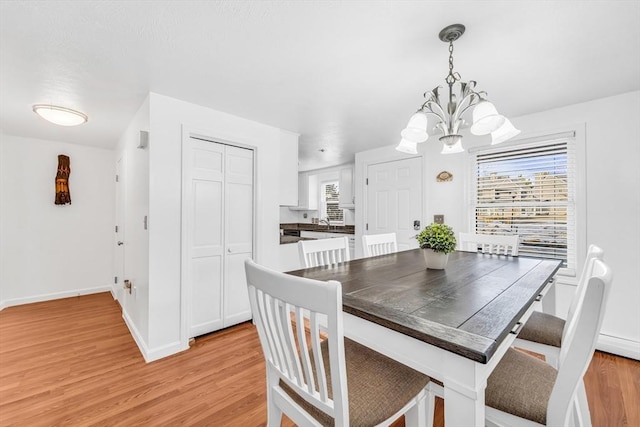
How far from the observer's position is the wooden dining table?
2.44 feet

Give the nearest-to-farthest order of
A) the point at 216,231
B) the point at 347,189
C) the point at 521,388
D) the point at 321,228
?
1. the point at 521,388
2. the point at 216,231
3. the point at 347,189
4. the point at 321,228

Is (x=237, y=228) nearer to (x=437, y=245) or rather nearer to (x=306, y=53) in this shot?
(x=306, y=53)

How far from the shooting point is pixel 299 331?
85 cm

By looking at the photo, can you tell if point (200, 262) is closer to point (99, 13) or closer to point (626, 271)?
point (99, 13)

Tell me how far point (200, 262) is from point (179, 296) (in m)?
0.35

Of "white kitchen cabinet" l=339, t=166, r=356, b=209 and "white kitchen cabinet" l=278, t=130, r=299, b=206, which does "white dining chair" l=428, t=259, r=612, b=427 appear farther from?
"white kitchen cabinet" l=339, t=166, r=356, b=209

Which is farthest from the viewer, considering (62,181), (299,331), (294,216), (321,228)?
(294,216)

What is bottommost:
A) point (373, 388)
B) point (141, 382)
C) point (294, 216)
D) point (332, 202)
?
point (141, 382)

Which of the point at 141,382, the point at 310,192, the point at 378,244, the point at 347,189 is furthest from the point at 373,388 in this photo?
the point at 310,192

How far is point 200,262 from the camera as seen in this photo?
2561 mm

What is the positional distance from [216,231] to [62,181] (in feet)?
9.22

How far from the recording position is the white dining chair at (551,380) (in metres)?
0.72

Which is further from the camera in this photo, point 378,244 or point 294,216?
point 294,216

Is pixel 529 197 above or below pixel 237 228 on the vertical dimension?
above
